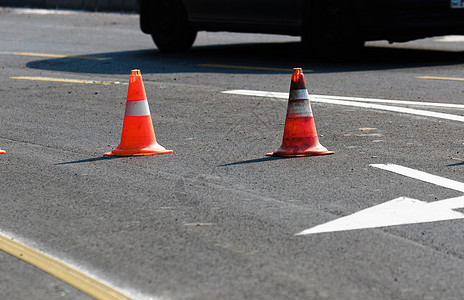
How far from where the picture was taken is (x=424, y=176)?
19.8ft

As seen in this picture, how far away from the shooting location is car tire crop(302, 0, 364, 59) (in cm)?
1298

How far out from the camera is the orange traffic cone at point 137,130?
714 cm

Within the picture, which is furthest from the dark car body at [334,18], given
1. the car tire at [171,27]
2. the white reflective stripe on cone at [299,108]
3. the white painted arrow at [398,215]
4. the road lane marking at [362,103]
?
the white painted arrow at [398,215]

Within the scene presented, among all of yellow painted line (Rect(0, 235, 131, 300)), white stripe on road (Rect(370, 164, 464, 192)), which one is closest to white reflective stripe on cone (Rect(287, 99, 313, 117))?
white stripe on road (Rect(370, 164, 464, 192))

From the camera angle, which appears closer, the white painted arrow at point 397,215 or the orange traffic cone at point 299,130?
the white painted arrow at point 397,215

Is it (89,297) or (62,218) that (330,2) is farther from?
(89,297)

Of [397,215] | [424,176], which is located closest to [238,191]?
[397,215]

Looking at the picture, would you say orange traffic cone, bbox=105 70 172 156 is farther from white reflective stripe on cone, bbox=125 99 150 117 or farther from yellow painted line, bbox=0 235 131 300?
yellow painted line, bbox=0 235 131 300

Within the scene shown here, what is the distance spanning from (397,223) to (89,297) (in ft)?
6.01

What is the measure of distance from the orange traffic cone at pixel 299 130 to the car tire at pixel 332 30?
6.07 metres

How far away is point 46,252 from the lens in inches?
179

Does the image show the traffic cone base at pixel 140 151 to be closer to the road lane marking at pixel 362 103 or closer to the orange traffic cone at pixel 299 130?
the orange traffic cone at pixel 299 130

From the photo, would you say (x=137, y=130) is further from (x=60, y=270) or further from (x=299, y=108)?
(x=60, y=270)

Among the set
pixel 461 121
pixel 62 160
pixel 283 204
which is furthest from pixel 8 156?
pixel 461 121
